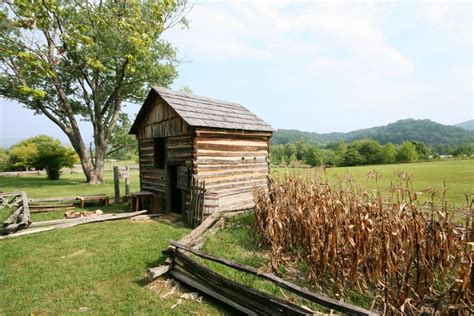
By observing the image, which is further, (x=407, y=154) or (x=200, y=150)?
(x=407, y=154)

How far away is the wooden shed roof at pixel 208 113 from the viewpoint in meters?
10.2

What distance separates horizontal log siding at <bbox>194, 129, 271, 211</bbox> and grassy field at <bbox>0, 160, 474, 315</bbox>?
219 cm

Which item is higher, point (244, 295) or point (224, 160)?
point (224, 160)

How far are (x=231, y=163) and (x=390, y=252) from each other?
7578 mm

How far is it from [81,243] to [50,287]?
8.61 ft

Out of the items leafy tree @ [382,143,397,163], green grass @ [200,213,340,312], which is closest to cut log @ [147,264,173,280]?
green grass @ [200,213,340,312]

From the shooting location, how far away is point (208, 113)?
1117cm

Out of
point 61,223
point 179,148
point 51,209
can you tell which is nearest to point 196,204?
point 179,148

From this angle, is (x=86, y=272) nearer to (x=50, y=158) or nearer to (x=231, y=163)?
(x=231, y=163)

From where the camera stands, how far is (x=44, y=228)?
353 inches

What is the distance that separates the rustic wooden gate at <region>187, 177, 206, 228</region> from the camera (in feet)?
29.3

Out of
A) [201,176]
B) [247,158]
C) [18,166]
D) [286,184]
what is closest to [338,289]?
[286,184]

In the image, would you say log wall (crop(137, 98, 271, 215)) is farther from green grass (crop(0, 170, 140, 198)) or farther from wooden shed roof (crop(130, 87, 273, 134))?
green grass (crop(0, 170, 140, 198))

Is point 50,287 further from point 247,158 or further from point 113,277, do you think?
point 247,158
